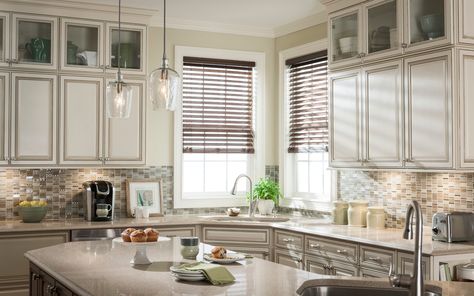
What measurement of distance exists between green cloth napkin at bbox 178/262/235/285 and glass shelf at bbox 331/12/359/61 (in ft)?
8.56

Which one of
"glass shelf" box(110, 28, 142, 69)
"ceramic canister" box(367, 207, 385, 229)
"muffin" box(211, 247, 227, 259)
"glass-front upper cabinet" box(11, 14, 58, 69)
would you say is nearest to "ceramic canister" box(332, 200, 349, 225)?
"ceramic canister" box(367, 207, 385, 229)

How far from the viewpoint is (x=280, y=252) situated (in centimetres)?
539

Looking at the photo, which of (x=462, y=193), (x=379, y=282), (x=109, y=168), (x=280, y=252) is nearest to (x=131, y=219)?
(x=109, y=168)

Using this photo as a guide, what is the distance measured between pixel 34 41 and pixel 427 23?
3287 millimetres

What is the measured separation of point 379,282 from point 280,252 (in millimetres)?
2682

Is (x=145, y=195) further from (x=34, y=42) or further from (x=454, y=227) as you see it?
(x=454, y=227)

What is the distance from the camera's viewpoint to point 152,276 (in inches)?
119

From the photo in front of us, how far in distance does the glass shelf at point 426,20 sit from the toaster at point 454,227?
1212mm

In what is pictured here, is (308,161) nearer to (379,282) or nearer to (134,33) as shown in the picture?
(134,33)

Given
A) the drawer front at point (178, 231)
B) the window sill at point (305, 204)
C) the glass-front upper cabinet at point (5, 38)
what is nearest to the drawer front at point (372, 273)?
the window sill at point (305, 204)

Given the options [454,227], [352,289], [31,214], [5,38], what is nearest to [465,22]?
[454,227]

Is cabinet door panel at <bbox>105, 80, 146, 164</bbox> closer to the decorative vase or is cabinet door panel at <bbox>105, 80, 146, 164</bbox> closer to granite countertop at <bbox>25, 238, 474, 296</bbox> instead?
the decorative vase

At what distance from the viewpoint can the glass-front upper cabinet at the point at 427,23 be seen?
4145 millimetres

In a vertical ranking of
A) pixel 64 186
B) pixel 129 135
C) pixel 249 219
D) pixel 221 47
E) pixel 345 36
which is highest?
pixel 221 47
